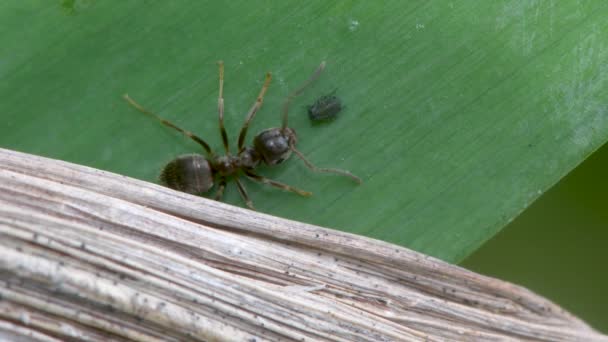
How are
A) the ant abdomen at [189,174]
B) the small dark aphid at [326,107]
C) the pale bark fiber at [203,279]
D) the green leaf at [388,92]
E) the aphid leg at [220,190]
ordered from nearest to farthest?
1. the pale bark fiber at [203,279]
2. the green leaf at [388,92]
3. the small dark aphid at [326,107]
4. the ant abdomen at [189,174]
5. the aphid leg at [220,190]

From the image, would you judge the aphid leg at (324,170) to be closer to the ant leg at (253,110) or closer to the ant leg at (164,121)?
the ant leg at (253,110)

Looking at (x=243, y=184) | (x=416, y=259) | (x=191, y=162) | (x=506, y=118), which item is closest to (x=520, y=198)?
(x=506, y=118)

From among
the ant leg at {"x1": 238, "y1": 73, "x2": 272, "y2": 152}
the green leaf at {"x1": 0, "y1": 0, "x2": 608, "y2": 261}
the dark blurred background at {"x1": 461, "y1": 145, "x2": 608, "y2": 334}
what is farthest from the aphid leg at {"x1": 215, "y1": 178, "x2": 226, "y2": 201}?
the dark blurred background at {"x1": 461, "y1": 145, "x2": 608, "y2": 334}

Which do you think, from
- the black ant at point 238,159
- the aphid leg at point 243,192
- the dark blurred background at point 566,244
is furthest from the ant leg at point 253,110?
the dark blurred background at point 566,244

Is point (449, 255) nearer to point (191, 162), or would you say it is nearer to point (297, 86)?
point (297, 86)

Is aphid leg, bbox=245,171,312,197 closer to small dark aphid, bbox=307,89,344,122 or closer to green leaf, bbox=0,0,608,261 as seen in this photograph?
green leaf, bbox=0,0,608,261

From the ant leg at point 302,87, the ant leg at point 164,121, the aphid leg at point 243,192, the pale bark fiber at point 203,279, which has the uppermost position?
the ant leg at point 302,87
